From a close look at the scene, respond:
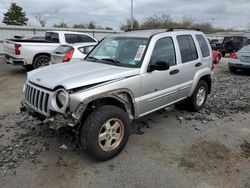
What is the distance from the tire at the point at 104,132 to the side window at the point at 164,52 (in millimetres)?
1154

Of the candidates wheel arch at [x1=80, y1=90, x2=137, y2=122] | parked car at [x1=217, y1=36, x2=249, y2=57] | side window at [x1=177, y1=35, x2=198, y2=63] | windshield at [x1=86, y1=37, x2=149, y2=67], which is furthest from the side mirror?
parked car at [x1=217, y1=36, x2=249, y2=57]

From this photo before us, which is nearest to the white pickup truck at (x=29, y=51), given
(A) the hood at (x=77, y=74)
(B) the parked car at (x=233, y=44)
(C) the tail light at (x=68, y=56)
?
(C) the tail light at (x=68, y=56)

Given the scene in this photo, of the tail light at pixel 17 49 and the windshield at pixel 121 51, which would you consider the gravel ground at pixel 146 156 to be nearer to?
the windshield at pixel 121 51

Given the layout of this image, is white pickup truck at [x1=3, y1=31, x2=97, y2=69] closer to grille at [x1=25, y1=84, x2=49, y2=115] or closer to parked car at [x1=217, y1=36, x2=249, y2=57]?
grille at [x1=25, y1=84, x2=49, y2=115]

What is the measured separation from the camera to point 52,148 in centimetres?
376

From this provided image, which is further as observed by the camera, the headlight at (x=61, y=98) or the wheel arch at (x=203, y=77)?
the wheel arch at (x=203, y=77)

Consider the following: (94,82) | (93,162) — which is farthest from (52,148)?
(94,82)

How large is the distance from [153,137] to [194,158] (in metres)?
0.89

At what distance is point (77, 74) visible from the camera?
340cm

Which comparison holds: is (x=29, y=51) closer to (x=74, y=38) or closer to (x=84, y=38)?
(x=74, y=38)

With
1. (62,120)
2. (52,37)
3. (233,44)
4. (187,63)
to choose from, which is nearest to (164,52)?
(187,63)

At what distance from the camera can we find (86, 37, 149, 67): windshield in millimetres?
3898

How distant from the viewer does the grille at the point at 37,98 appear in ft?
10.5

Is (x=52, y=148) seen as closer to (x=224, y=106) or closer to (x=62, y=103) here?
(x=62, y=103)
